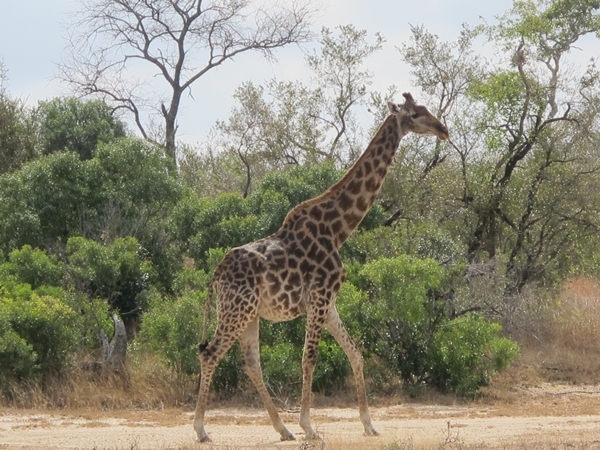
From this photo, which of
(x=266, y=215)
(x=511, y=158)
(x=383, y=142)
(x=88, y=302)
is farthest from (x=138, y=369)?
(x=511, y=158)

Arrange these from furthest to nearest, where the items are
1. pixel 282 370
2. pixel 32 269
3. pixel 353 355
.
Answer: pixel 32 269 → pixel 282 370 → pixel 353 355

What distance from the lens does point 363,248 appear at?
1575cm

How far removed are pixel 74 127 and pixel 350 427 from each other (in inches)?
456

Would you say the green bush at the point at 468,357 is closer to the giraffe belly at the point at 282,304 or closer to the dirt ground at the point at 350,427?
the dirt ground at the point at 350,427

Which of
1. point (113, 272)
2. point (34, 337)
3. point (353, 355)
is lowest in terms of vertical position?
point (353, 355)

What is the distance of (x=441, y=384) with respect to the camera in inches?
549

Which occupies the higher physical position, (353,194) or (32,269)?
(353,194)

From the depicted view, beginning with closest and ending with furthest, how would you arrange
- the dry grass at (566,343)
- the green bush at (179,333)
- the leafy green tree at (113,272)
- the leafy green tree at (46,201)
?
the green bush at (179,333) < the dry grass at (566,343) < the leafy green tree at (113,272) < the leafy green tree at (46,201)

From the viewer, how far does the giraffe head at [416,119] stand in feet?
36.7

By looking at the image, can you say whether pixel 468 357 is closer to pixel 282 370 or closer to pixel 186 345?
pixel 282 370

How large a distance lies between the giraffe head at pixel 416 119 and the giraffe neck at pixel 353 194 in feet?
0.28

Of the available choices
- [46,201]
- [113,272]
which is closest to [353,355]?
[113,272]

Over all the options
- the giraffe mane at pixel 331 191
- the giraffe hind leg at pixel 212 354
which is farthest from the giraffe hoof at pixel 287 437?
the giraffe mane at pixel 331 191

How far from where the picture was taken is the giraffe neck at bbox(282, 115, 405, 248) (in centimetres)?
1097
